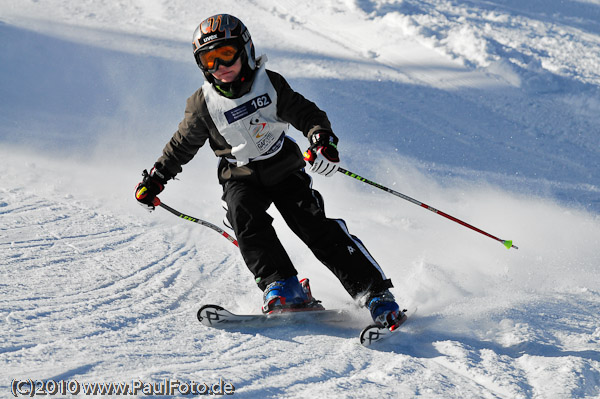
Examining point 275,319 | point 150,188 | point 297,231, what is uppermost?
point 150,188

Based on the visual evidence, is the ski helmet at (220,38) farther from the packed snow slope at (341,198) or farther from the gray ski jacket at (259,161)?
the packed snow slope at (341,198)

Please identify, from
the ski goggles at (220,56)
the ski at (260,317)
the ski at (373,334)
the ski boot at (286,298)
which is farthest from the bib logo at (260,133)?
the ski at (373,334)

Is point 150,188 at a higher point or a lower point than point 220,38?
lower

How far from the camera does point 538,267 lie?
15.5 ft

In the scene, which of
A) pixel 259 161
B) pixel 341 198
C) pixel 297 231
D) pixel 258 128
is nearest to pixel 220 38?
pixel 258 128

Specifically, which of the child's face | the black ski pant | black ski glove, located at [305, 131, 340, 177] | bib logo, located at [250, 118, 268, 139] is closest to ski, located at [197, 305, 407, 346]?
the black ski pant

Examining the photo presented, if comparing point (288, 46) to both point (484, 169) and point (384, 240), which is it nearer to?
point (484, 169)

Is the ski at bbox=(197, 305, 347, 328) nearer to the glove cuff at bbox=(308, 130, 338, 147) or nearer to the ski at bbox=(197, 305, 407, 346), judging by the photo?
the ski at bbox=(197, 305, 407, 346)

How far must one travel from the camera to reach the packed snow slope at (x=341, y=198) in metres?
2.96

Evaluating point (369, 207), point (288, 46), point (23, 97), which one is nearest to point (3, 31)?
point (23, 97)

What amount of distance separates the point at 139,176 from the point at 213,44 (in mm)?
3187

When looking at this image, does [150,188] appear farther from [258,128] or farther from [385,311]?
[385,311]

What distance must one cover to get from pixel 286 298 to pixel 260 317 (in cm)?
19

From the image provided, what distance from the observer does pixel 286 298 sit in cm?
352
